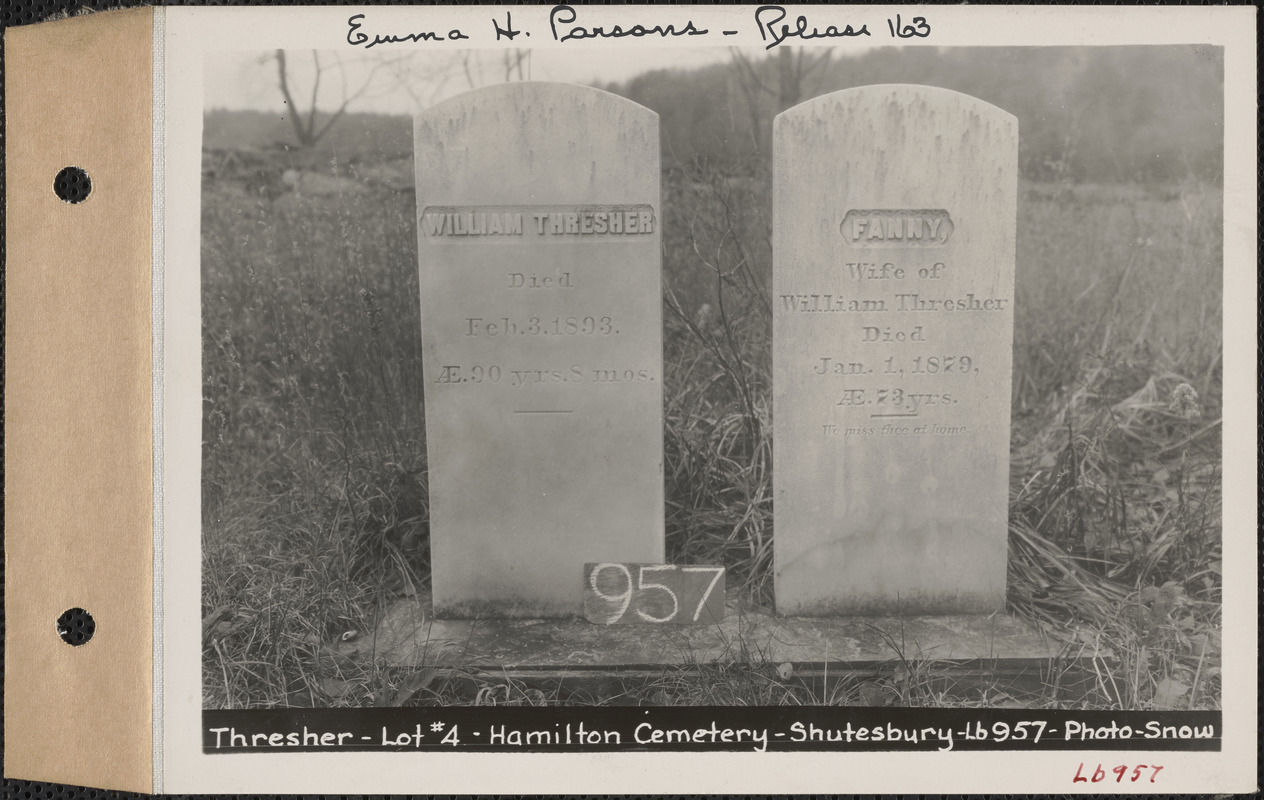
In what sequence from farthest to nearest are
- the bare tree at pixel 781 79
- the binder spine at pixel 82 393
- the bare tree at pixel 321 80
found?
1. the bare tree at pixel 781 79
2. the bare tree at pixel 321 80
3. the binder spine at pixel 82 393

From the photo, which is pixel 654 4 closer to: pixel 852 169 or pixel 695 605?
pixel 852 169

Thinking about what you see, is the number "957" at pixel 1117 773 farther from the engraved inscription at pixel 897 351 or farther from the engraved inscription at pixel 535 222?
the engraved inscription at pixel 535 222

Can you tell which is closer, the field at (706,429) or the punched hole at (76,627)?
the punched hole at (76,627)

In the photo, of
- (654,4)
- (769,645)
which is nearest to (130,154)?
(654,4)

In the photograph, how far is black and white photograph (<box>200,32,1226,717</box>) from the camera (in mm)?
2371

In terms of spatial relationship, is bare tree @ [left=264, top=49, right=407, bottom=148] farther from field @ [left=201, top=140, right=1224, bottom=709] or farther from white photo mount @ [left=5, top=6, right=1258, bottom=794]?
field @ [left=201, top=140, right=1224, bottom=709]

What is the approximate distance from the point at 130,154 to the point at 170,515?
35.6 inches

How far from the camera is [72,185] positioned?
87.4 inches

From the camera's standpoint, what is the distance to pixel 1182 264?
238cm

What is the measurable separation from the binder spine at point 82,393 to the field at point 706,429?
0.20m

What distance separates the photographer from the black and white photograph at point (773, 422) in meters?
2.37

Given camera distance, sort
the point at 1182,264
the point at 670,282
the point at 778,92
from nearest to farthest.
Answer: the point at 1182,264
the point at 778,92
the point at 670,282

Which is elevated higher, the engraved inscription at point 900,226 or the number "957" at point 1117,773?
the engraved inscription at point 900,226
